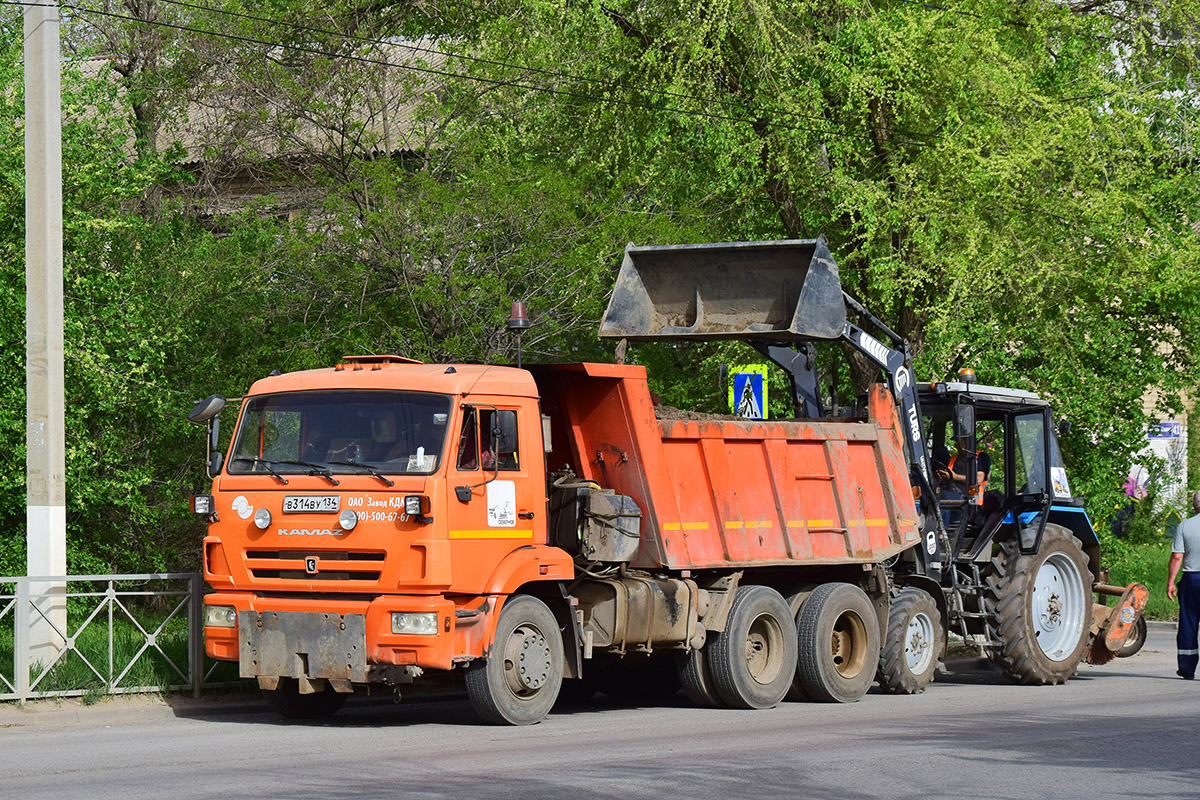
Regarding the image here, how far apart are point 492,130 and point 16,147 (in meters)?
5.38

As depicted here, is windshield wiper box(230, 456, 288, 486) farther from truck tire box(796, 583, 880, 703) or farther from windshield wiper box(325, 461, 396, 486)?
truck tire box(796, 583, 880, 703)

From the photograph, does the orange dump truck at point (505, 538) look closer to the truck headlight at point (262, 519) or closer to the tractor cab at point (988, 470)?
the truck headlight at point (262, 519)

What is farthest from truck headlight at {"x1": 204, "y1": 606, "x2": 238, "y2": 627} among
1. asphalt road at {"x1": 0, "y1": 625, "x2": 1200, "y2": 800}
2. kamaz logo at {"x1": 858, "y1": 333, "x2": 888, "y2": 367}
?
kamaz logo at {"x1": 858, "y1": 333, "x2": 888, "y2": 367}

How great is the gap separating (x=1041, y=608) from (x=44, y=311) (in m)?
10.5

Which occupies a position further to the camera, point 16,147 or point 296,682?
point 16,147

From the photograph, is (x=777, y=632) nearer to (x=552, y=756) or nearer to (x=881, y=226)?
(x=552, y=756)

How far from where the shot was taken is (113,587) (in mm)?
13695

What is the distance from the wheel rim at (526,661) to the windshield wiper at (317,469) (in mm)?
1807

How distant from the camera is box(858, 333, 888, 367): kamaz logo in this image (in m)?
15.3

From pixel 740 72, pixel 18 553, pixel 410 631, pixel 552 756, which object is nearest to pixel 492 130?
pixel 740 72

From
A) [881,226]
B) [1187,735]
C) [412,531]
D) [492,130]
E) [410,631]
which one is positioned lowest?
[1187,735]

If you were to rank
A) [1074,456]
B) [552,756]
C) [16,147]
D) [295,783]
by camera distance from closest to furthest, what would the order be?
[295,783] < [552,756] < [16,147] < [1074,456]

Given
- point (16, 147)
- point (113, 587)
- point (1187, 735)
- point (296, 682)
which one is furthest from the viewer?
point (16, 147)

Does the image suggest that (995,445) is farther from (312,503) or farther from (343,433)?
(312,503)
